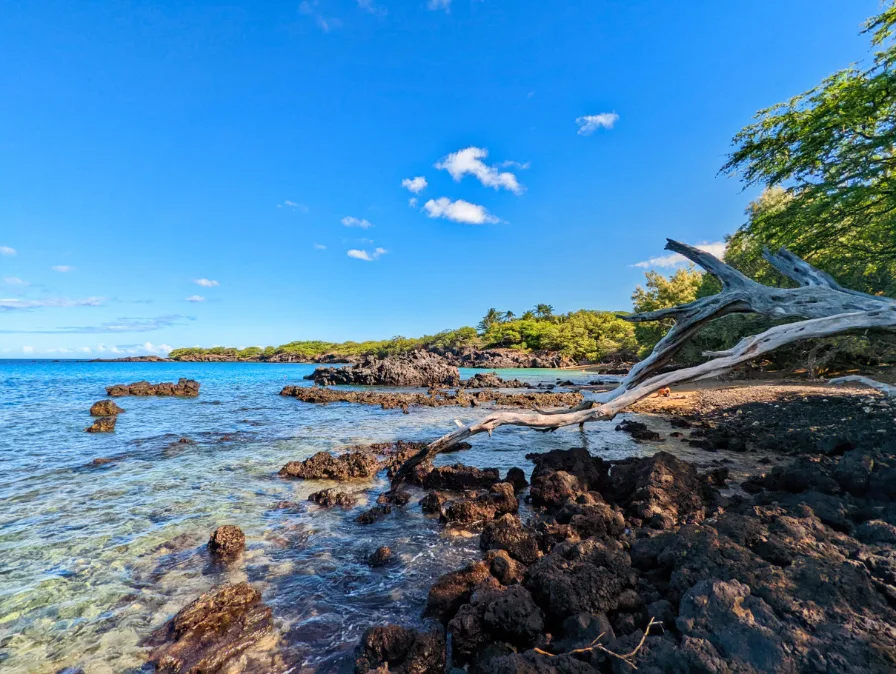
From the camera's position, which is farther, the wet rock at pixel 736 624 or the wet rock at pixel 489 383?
the wet rock at pixel 489 383

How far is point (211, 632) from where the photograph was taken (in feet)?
11.6

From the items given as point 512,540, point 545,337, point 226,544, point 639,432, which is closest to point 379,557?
point 512,540

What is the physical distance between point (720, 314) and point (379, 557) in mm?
7811

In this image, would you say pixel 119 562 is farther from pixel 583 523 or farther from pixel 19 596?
pixel 583 523

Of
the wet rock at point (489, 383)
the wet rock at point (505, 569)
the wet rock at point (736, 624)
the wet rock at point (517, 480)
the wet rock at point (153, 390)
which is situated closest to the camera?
the wet rock at point (736, 624)

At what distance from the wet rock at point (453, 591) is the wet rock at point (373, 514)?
2.49m

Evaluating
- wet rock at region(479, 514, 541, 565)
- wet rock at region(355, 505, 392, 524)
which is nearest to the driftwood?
wet rock at region(355, 505, 392, 524)

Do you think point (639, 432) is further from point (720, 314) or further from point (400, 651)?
point (400, 651)

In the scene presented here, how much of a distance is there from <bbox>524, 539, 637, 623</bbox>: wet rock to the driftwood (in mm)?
3106

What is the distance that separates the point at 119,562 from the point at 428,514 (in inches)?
158

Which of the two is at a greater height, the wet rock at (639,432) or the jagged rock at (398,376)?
the jagged rock at (398,376)

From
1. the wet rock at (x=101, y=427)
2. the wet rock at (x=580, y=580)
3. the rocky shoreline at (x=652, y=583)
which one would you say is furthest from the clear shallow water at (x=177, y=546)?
the wet rock at (x=101, y=427)

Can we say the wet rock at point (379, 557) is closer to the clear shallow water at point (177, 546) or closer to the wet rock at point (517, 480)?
the clear shallow water at point (177, 546)

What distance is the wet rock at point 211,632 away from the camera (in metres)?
3.23
